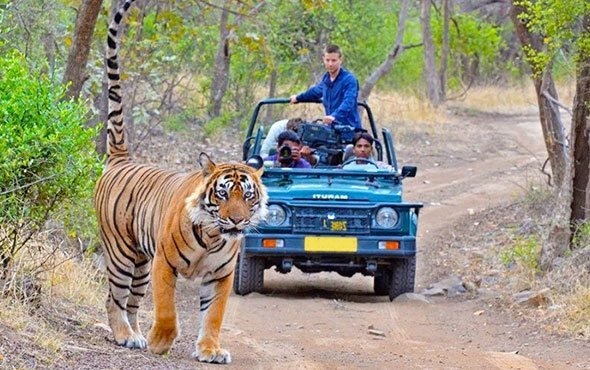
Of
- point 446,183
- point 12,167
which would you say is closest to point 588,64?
point 12,167

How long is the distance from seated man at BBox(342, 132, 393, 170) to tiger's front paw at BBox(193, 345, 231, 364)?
14.2ft

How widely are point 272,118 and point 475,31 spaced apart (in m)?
17.5

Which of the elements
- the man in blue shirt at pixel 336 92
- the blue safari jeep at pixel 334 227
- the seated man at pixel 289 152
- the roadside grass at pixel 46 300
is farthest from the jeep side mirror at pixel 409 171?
the roadside grass at pixel 46 300

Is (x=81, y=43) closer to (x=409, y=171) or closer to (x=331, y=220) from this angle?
(x=331, y=220)

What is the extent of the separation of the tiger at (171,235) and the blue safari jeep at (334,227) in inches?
108

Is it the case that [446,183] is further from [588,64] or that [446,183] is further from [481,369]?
[481,369]

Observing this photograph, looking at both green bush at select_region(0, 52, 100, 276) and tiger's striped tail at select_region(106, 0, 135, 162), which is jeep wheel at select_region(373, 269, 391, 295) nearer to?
tiger's striped tail at select_region(106, 0, 135, 162)

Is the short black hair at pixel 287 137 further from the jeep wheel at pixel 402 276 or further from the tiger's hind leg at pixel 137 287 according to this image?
the tiger's hind leg at pixel 137 287

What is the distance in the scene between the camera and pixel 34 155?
23.7 ft

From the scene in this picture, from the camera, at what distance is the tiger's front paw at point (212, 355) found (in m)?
7.50

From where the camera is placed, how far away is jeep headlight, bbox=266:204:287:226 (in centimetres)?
1103

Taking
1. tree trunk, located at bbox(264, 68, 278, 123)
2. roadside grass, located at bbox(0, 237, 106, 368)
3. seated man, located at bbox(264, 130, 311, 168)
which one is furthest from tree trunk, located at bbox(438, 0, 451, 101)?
roadside grass, located at bbox(0, 237, 106, 368)

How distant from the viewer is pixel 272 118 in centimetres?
2312

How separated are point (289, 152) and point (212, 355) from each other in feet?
14.4
